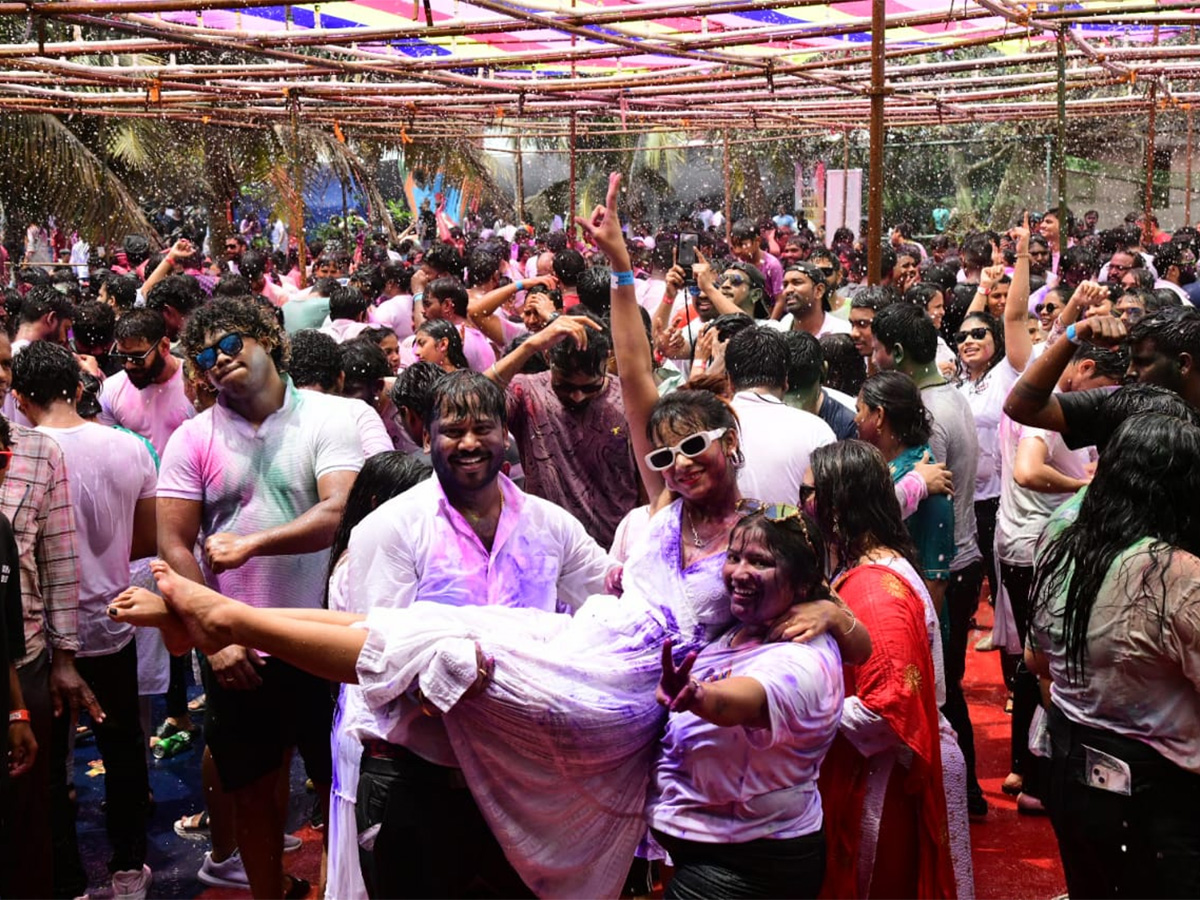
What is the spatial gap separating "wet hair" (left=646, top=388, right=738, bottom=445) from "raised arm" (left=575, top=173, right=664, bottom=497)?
35cm

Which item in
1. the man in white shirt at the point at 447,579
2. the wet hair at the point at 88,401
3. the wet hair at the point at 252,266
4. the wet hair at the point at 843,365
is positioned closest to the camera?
the man in white shirt at the point at 447,579

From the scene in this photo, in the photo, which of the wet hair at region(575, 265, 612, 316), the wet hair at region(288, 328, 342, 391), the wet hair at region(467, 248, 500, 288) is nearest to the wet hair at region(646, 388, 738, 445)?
the wet hair at region(288, 328, 342, 391)

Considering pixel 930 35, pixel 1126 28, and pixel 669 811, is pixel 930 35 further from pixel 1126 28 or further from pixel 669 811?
pixel 669 811

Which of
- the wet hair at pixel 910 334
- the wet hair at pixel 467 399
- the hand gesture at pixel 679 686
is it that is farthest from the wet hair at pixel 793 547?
the wet hair at pixel 910 334

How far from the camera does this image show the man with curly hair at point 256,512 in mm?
4121

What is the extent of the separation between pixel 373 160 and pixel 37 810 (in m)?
21.7

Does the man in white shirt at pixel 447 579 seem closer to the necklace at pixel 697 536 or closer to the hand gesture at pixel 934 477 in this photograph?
the necklace at pixel 697 536

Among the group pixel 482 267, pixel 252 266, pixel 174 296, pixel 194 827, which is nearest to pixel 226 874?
pixel 194 827

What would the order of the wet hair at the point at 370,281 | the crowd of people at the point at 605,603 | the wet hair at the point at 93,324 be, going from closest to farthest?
the crowd of people at the point at 605,603 → the wet hair at the point at 93,324 → the wet hair at the point at 370,281

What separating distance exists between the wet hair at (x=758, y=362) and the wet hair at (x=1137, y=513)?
147 cm

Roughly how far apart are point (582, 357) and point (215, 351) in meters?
1.29

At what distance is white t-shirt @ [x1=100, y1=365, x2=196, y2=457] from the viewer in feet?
19.0

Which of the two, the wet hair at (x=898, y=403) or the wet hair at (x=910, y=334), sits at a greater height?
the wet hair at (x=910, y=334)

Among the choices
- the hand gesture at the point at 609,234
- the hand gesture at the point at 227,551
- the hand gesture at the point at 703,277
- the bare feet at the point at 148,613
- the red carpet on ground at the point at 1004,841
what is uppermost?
the hand gesture at the point at 609,234
